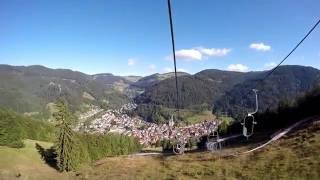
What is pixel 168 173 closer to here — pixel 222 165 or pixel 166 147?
pixel 222 165

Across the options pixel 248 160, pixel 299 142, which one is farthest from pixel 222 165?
pixel 299 142

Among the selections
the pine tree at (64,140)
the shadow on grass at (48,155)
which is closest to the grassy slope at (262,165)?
the pine tree at (64,140)

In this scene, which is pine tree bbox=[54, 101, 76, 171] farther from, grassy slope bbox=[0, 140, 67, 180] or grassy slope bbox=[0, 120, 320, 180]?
grassy slope bbox=[0, 120, 320, 180]

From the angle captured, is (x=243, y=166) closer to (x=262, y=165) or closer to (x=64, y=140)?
(x=262, y=165)

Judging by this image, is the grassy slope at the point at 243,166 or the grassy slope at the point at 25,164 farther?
the grassy slope at the point at 25,164

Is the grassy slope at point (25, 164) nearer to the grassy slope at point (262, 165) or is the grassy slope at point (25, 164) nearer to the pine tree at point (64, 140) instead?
the pine tree at point (64, 140)

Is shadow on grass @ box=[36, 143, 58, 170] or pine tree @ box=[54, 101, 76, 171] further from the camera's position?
shadow on grass @ box=[36, 143, 58, 170]

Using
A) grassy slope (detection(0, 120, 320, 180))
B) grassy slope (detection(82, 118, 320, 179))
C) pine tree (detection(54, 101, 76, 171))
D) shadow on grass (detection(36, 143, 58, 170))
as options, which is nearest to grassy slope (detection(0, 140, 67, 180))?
grassy slope (detection(0, 120, 320, 180))
